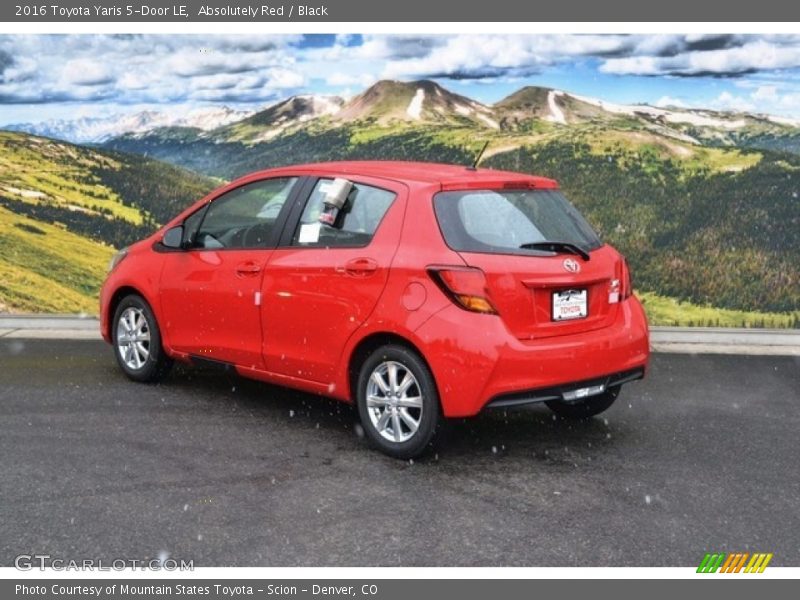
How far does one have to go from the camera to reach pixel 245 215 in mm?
6855

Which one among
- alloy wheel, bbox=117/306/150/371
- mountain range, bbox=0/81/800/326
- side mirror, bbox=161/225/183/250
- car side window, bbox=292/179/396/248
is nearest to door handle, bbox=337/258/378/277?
car side window, bbox=292/179/396/248

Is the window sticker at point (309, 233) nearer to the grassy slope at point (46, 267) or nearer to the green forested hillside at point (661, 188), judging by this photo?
the grassy slope at point (46, 267)

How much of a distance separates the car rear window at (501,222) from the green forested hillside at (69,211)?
6628 millimetres

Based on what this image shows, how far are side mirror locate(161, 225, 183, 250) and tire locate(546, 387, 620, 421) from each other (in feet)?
8.93

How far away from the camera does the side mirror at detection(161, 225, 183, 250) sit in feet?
23.4

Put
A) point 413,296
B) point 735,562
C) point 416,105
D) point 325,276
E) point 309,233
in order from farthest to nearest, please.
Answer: point 416,105, point 309,233, point 325,276, point 413,296, point 735,562

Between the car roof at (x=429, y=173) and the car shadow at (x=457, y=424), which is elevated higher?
the car roof at (x=429, y=173)

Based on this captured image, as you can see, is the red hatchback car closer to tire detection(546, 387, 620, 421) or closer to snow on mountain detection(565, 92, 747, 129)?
tire detection(546, 387, 620, 421)

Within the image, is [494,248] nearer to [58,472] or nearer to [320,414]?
[320,414]

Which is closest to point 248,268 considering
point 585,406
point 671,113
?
point 585,406

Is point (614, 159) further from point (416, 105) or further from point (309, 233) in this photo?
point (309, 233)

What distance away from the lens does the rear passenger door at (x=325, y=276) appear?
5828 mm

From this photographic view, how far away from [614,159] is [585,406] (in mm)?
5850

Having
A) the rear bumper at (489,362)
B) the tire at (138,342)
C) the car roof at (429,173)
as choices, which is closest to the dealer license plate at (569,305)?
the rear bumper at (489,362)
